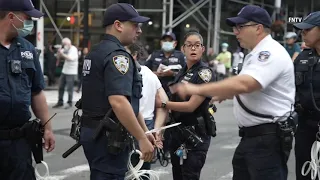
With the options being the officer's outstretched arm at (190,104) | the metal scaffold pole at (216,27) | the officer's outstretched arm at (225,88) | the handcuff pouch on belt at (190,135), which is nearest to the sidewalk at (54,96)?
the metal scaffold pole at (216,27)

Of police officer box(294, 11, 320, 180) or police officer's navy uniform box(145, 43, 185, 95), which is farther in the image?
police officer's navy uniform box(145, 43, 185, 95)

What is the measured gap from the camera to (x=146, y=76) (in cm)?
467

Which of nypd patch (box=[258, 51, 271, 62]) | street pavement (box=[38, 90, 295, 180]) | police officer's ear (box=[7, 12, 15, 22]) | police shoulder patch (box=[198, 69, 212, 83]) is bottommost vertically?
street pavement (box=[38, 90, 295, 180])

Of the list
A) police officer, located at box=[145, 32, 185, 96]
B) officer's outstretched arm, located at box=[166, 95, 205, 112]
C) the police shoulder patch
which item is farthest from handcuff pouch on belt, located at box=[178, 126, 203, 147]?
police officer, located at box=[145, 32, 185, 96]

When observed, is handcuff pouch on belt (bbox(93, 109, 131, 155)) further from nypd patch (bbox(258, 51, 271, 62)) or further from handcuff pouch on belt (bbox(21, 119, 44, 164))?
nypd patch (bbox(258, 51, 271, 62))

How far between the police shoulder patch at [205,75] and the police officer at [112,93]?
1091mm

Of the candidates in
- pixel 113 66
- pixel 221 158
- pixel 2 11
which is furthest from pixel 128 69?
pixel 221 158

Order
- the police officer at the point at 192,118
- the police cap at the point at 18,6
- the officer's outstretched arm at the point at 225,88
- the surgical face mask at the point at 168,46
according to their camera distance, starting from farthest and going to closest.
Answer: the surgical face mask at the point at 168,46 < the police officer at the point at 192,118 < the police cap at the point at 18,6 < the officer's outstretched arm at the point at 225,88

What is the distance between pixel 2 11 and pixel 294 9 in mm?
26138

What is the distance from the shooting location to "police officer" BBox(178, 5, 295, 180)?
353cm

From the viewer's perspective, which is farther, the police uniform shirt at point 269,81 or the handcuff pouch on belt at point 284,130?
the handcuff pouch on belt at point 284,130

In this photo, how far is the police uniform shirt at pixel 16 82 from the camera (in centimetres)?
350

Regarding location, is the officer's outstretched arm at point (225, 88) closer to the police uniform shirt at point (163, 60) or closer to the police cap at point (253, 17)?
the police cap at point (253, 17)

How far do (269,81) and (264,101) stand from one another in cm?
22
